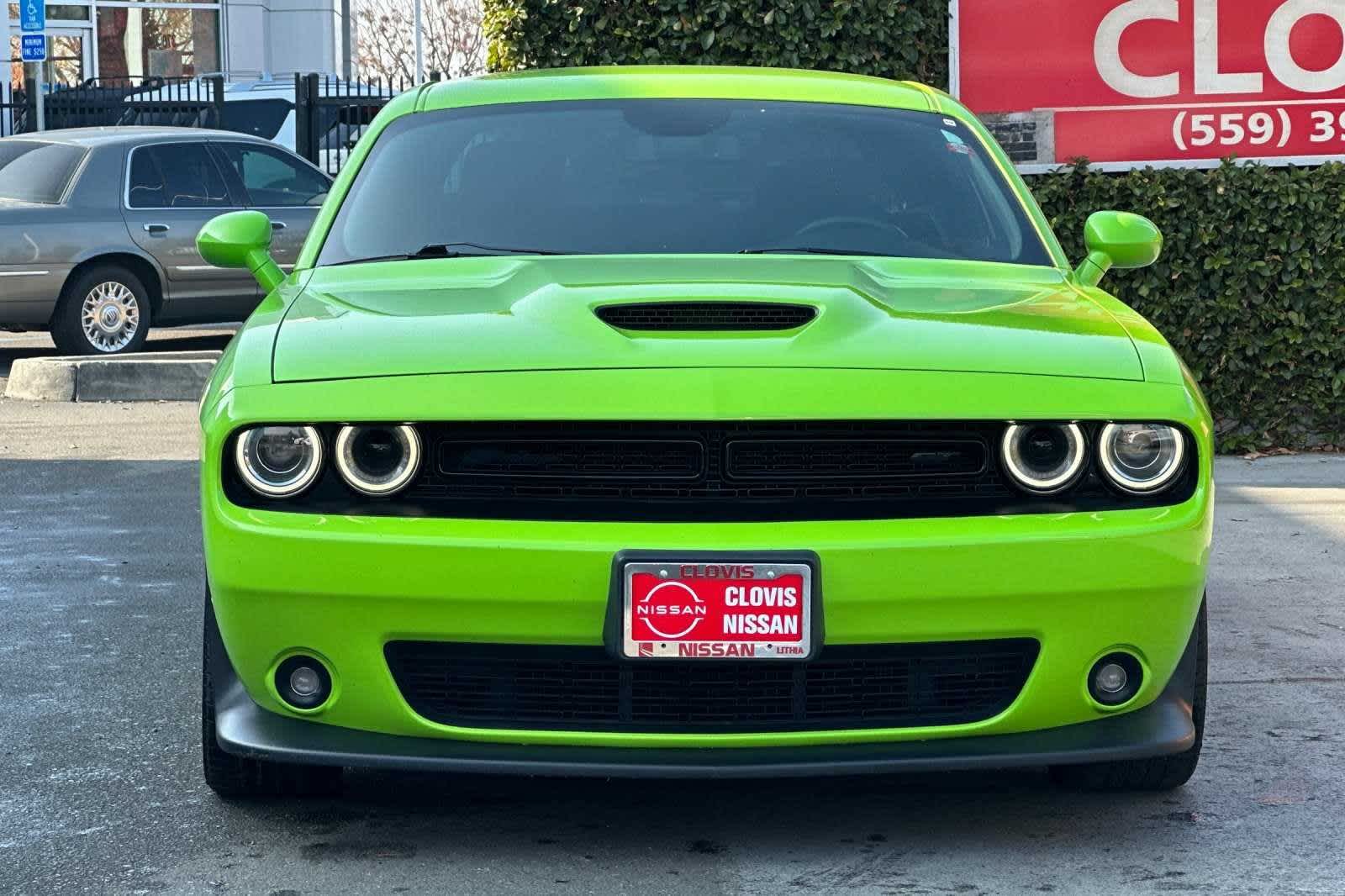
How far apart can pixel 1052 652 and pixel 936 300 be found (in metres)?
0.85

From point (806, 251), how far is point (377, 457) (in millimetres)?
1436

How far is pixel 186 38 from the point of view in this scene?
111 ft

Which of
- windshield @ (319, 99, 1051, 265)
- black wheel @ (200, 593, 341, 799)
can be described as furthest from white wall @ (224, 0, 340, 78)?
black wheel @ (200, 593, 341, 799)

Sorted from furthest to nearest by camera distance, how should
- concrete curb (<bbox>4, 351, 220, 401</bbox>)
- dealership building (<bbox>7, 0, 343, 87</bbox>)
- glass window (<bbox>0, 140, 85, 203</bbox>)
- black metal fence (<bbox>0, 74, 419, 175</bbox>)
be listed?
dealership building (<bbox>7, 0, 343, 87</bbox>), black metal fence (<bbox>0, 74, 419, 175</bbox>), glass window (<bbox>0, 140, 85, 203</bbox>), concrete curb (<bbox>4, 351, 220, 401</bbox>)

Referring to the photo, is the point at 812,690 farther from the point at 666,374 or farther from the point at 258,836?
the point at 258,836

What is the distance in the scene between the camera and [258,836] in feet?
13.6

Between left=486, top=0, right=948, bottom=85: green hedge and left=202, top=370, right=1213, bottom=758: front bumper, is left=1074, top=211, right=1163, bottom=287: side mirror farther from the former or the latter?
left=486, top=0, right=948, bottom=85: green hedge

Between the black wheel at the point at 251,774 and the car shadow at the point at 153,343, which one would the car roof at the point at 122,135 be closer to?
the car shadow at the point at 153,343

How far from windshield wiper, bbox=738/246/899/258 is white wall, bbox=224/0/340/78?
30.4 metres

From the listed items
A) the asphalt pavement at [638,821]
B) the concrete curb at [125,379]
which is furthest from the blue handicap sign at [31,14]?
the asphalt pavement at [638,821]

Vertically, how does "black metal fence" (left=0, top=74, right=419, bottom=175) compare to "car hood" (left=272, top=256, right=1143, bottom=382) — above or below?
above

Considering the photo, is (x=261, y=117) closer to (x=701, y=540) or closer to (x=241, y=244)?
(x=241, y=244)

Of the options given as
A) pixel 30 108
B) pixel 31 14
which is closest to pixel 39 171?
pixel 31 14

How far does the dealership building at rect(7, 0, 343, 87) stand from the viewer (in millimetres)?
32625
